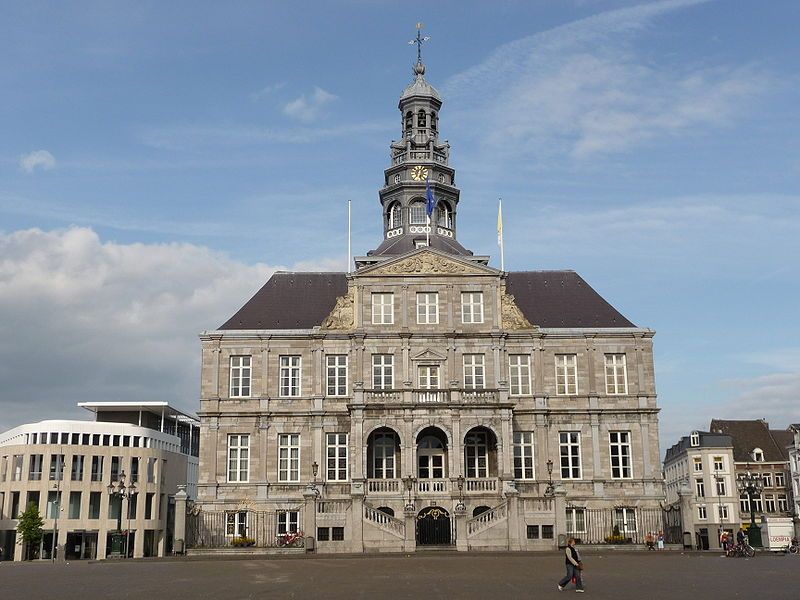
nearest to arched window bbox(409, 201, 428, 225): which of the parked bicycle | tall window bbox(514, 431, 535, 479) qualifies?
tall window bbox(514, 431, 535, 479)

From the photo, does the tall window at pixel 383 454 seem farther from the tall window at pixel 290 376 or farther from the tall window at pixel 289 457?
the tall window at pixel 290 376

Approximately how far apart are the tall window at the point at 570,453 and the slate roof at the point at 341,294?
700 cm

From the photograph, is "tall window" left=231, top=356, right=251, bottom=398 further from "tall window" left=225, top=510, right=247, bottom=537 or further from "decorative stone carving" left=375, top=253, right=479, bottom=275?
"decorative stone carving" left=375, top=253, right=479, bottom=275

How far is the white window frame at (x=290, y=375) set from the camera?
56531mm

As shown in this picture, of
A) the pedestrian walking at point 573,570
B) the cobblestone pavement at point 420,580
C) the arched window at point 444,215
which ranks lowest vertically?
the cobblestone pavement at point 420,580

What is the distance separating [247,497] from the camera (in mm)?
54562

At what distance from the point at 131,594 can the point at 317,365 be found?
34.5m

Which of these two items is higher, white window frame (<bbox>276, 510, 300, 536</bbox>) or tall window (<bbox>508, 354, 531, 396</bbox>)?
tall window (<bbox>508, 354, 531, 396</bbox>)

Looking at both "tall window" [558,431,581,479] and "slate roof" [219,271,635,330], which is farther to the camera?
"slate roof" [219,271,635,330]

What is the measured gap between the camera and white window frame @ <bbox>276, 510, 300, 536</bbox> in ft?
178

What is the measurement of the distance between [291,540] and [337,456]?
24.7 ft

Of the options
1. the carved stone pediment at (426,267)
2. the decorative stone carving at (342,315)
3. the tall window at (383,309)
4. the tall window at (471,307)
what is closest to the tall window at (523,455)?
the tall window at (471,307)

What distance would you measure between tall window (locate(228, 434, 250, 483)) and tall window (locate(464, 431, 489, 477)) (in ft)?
43.6

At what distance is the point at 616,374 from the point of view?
188ft
